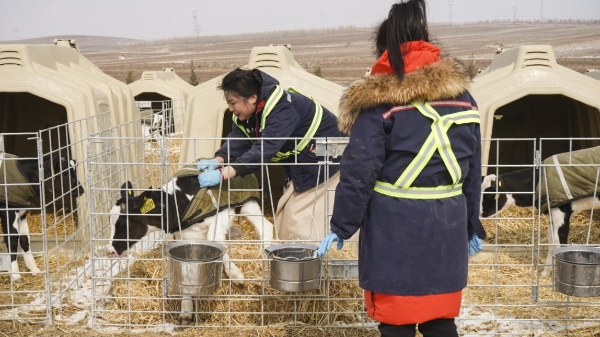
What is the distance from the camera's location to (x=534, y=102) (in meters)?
8.84

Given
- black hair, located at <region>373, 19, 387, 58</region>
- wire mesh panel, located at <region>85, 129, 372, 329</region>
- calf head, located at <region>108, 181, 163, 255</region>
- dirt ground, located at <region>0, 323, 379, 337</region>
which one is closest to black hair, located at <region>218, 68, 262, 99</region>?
wire mesh panel, located at <region>85, 129, 372, 329</region>

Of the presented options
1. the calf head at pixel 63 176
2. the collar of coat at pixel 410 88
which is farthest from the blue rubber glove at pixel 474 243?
the calf head at pixel 63 176

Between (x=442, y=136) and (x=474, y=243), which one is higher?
(x=442, y=136)

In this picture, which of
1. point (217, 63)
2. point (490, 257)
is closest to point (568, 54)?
point (217, 63)

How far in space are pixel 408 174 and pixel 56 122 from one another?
659 centimetres

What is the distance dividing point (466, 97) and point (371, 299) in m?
0.97

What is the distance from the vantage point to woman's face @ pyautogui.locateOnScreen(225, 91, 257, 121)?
470 centimetres

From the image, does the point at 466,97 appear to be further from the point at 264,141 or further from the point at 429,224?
the point at 264,141

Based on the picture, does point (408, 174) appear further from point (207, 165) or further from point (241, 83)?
point (207, 165)

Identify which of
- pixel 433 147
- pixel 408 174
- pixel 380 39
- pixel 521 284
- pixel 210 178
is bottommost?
pixel 521 284

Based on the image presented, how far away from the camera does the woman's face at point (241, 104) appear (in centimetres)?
470

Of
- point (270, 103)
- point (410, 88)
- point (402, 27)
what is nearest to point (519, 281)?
point (270, 103)

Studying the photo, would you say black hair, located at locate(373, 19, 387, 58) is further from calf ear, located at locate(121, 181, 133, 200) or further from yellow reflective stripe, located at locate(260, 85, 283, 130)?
calf ear, located at locate(121, 181, 133, 200)

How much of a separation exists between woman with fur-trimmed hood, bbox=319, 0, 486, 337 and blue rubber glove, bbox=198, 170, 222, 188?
1635mm
